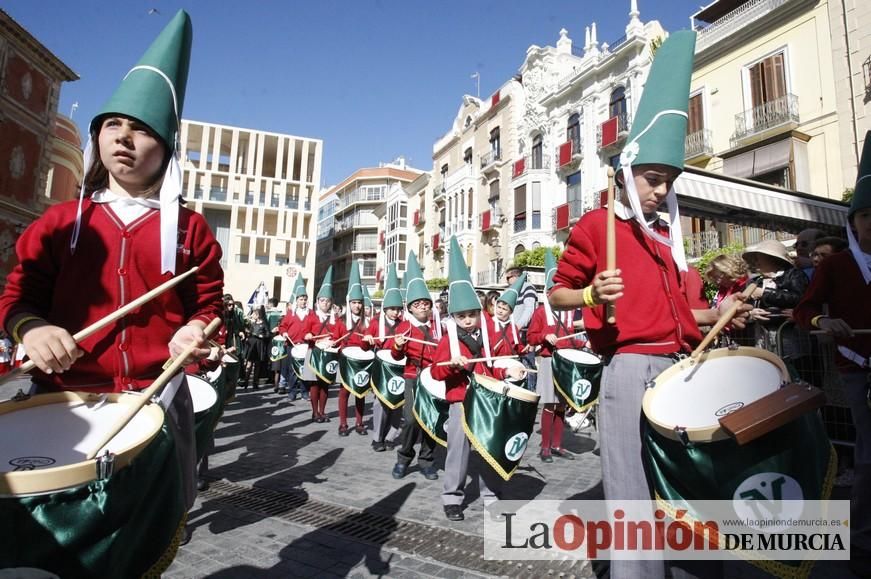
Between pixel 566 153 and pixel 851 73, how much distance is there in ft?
47.6

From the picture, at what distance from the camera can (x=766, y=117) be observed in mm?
19250

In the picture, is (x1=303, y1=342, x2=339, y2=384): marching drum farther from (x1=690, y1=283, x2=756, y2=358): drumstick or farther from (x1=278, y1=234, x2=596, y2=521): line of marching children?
(x1=690, y1=283, x2=756, y2=358): drumstick

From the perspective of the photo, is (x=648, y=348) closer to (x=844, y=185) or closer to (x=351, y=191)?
(x=844, y=185)

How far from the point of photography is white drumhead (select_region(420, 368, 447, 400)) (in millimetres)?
5750

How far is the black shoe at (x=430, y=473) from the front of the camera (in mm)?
6172

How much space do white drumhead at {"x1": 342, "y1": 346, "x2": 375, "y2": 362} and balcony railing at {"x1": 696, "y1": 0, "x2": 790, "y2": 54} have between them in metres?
19.4

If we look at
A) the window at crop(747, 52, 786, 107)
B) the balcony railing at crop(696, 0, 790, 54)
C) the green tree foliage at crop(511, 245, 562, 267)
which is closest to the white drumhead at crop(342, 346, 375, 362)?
the window at crop(747, 52, 786, 107)

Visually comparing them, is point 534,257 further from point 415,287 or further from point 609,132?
point 415,287

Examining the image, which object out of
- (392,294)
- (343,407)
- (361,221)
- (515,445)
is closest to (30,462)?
(515,445)

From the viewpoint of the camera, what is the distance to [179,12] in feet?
8.11

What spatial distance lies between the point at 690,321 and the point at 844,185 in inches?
750

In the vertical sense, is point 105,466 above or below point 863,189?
below

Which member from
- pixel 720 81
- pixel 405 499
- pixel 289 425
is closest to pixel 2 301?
pixel 405 499

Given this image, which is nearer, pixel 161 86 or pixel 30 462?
pixel 30 462
